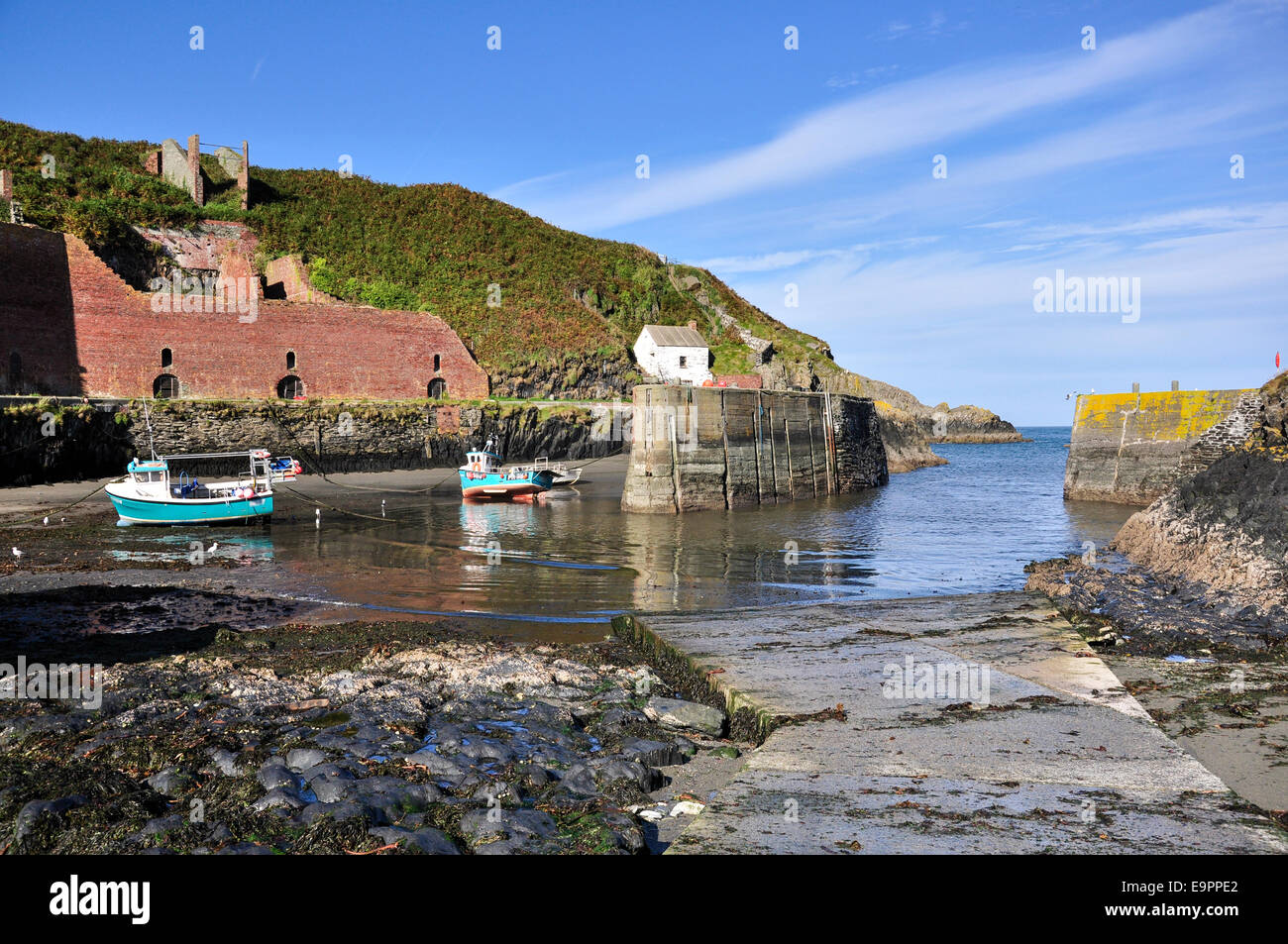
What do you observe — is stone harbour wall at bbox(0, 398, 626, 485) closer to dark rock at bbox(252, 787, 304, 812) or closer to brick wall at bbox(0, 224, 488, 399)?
brick wall at bbox(0, 224, 488, 399)

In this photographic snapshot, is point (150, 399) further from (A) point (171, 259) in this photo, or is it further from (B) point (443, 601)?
(B) point (443, 601)

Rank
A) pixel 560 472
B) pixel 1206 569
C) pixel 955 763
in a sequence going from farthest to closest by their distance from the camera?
pixel 560 472 → pixel 1206 569 → pixel 955 763

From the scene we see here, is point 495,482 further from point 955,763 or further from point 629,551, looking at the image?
point 955,763

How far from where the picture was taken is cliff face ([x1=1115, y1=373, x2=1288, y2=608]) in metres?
13.4

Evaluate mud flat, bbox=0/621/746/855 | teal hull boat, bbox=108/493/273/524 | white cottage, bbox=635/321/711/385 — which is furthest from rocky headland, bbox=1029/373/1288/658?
white cottage, bbox=635/321/711/385

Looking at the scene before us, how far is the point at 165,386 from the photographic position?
144 ft

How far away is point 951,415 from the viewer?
132375 mm

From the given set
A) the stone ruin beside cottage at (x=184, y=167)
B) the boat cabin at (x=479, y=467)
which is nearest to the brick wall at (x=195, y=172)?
the stone ruin beside cottage at (x=184, y=167)

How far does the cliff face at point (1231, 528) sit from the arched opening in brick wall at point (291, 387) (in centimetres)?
4226

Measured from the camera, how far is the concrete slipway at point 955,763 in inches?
196

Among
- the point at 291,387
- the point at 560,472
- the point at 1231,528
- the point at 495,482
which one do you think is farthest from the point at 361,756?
the point at 291,387

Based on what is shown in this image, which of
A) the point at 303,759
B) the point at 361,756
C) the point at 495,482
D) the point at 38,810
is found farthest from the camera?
the point at 495,482

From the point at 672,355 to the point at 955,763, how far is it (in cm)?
6483

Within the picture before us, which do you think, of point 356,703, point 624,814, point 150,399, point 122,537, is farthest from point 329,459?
point 624,814
